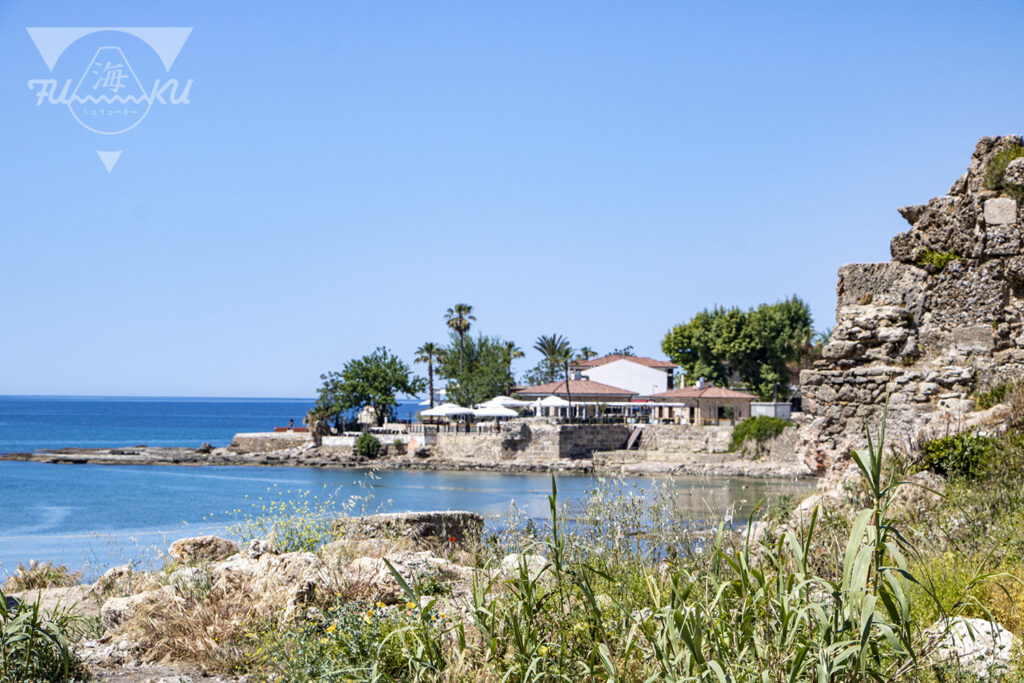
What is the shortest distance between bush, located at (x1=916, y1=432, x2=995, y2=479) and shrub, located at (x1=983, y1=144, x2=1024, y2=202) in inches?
123

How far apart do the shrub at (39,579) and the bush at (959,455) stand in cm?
942

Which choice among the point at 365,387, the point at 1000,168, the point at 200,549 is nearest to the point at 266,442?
the point at 365,387

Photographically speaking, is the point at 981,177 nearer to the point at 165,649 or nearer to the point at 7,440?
the point at 165,649

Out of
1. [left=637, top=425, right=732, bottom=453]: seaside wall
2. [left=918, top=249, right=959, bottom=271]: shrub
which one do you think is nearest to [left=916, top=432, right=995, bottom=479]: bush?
[left=918, top=249, right=959, bottom=271]: shrub

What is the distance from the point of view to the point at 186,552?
8.91 metres

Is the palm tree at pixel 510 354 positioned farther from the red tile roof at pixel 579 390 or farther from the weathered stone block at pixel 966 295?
the weathered stone block at pixel 966 295

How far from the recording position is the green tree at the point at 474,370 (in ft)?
211

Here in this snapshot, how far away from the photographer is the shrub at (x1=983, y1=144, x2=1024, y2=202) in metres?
9.92

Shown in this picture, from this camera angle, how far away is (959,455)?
8.50 meters

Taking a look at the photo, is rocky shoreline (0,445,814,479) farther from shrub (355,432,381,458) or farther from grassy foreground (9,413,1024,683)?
grassy foreground (9,413,1024,683)

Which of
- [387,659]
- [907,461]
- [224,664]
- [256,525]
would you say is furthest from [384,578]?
[907,461]

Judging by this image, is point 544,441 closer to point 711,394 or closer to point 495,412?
point 495,412

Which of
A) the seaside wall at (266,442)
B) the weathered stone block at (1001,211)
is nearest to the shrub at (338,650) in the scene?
the weathered stone block at (1001,211)

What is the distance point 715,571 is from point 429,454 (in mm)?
50988
